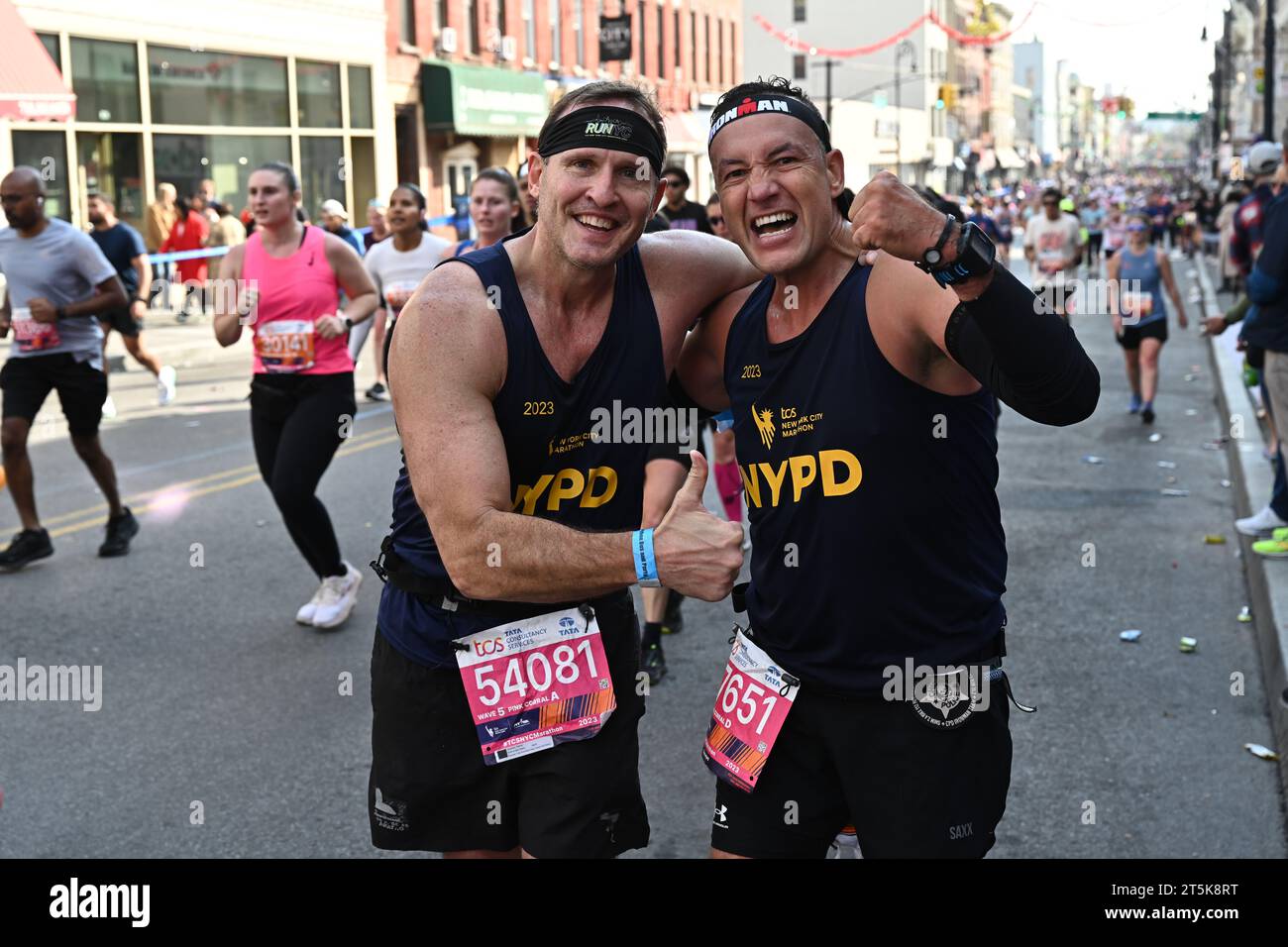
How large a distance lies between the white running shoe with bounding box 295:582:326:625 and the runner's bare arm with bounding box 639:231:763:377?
397 cm

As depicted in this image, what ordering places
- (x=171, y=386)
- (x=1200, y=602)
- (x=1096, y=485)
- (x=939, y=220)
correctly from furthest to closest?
(x=171, y=386), (x=1096, y=485), (x=1200, y=602), (x=939, y=220)

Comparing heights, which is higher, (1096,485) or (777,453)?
(777,453)

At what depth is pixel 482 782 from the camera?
10.6 feet

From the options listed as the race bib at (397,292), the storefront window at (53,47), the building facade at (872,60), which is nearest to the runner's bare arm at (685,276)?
the race bib at (397,292)

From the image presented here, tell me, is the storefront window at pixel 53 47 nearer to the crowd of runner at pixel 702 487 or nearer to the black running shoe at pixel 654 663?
the black running shoe at pixel 654 663

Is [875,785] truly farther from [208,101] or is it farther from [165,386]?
[208,101]

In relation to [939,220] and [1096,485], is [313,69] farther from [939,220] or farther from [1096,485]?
[939,220]

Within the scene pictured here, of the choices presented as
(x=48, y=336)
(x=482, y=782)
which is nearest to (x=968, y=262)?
(x=482, y=782)

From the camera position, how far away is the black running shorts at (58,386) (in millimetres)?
8195

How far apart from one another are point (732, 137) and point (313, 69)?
2717 cm

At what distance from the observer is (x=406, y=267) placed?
1070cm

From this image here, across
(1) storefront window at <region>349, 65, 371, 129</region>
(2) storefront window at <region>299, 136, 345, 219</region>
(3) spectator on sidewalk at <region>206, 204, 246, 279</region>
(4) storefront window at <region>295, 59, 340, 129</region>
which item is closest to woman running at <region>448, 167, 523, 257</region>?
(3) spectator on sidewalk at <region>206, 204, 246, 279</region>

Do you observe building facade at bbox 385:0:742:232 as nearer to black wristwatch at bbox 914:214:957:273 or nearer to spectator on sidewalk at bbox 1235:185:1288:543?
spectator on sidewalk at bbox 1235:185:1288:543

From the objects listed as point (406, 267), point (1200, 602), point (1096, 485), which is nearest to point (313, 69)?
point (406, 267)
